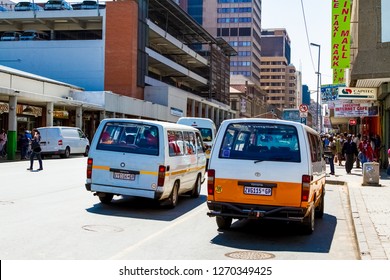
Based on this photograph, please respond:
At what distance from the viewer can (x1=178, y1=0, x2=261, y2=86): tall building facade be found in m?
163

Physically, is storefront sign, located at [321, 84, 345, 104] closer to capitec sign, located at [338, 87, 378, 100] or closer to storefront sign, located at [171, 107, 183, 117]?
capitec sign, located at [338, 87, 378, 100]

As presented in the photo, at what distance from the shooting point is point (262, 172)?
8688 mm

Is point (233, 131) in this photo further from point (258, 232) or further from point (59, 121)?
point (59, 121)

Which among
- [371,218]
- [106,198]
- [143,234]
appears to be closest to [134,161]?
[106,198]

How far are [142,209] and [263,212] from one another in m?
4.12

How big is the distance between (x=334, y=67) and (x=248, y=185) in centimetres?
1941

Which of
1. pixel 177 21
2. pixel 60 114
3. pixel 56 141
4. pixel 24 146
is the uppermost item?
pixel 177 21

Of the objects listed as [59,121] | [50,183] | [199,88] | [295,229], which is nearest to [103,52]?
[59,121]

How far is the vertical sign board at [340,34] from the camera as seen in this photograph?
1031 inches

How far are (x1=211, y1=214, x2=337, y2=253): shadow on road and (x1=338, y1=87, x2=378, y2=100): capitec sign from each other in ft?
44.8

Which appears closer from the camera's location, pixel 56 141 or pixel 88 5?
pixel 56 141

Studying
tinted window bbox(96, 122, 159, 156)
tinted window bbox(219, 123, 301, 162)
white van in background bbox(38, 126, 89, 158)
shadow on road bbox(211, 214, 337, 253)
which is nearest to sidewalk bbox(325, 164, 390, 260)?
shadow on road bbox(211, 214, 337, 253)

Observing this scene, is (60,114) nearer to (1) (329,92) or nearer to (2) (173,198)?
(1) (329,92)

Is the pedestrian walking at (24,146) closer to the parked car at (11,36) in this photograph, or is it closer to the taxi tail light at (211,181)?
the taxi tail light at (211,181)
